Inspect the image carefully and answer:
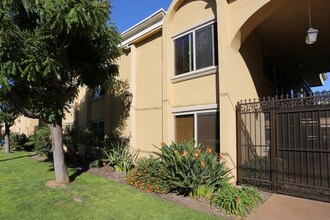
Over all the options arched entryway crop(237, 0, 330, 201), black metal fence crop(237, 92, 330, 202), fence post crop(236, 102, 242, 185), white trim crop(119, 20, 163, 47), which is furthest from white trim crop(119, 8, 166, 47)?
black metal fence crop(237, 92, 330, 202)

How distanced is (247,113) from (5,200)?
7.19 meters

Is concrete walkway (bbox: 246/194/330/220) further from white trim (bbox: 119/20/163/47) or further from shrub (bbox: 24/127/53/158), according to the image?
shrub (bbox: 24/127/53/158)

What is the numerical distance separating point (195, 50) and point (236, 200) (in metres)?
5.35

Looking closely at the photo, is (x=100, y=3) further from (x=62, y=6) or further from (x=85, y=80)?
(x=85, y=80)

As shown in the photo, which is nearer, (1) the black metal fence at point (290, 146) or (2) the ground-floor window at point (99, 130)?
(1) the black metal fence at point (290, 146)

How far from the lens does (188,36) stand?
9305 millimetres

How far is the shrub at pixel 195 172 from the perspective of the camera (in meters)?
6.48

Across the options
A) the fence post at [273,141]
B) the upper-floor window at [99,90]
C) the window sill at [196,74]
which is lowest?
the fence post at [273,141]

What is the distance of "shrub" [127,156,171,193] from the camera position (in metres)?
7.32

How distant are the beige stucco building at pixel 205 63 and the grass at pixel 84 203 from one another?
2.67 m

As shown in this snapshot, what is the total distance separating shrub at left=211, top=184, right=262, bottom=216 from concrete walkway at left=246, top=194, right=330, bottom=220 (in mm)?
185

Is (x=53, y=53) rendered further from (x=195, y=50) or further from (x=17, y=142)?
(x=17, y=142)

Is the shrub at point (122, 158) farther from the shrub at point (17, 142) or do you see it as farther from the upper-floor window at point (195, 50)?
the shrub at point (17, 142)

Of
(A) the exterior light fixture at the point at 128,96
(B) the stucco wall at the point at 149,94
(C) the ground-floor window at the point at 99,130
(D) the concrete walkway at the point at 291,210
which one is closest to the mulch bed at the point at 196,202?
(D) the concrete walkway at the point at 291,210
